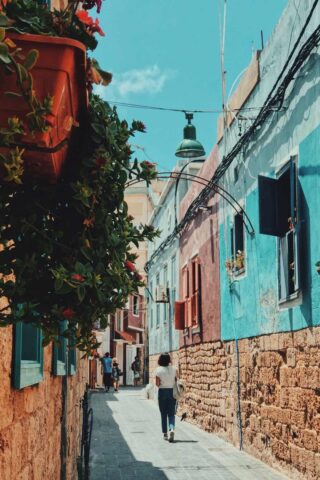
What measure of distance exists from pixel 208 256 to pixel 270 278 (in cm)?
511

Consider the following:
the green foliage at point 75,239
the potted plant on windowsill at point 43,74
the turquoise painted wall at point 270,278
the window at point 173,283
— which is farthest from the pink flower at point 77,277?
the window at point 173,283

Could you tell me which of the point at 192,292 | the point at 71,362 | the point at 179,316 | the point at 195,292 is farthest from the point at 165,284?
the point at 71,362

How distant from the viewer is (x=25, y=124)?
1613 millimetres

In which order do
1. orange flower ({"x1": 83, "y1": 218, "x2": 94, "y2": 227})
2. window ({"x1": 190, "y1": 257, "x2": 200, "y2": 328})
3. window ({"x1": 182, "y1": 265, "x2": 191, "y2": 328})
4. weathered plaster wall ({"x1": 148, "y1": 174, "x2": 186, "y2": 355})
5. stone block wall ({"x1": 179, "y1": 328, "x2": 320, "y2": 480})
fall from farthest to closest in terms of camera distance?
weathered plaster wall ({"x1": 148, "y1": 174, "x2": 186, "y2": 355}) < window ({"x1": 182, "y1": 265, "x2": 191, "y2": 328}) < window ({"x1": 190, "y1": 257, "x2": 200, "y2": 328}) < stone block wall ({"x1": 179, "y1": 328, "x2": 320, "y2": 480}) < orange flower ({"x1": 83, "y1": 218, "x2": 94, "y2": 227})

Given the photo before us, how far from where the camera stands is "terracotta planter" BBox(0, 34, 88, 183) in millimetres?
1601

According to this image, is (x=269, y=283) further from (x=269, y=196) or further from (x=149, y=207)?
(x=149, y=207)

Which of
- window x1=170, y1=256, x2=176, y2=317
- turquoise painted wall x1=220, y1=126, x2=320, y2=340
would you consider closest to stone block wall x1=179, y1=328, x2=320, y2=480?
turquoise painted wall x1=220, y1=126, x2=320, y2=340

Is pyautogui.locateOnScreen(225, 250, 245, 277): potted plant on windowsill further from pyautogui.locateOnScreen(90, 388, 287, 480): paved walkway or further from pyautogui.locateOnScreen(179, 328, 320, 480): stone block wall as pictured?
pyautogui.locateOnScreen(90, 388, 287, 480): paved walkway

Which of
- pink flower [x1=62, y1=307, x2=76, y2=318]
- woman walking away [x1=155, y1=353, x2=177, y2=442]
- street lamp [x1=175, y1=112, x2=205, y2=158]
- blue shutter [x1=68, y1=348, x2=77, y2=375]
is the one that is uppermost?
street lamp [x1=175, y1=112, x2=205, y2=158]

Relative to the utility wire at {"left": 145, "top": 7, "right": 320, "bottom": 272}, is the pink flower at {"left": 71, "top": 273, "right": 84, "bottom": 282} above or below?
below

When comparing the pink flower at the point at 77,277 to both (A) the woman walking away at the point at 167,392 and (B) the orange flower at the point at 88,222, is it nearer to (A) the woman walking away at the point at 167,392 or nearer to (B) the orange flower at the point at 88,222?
(B) the orange flower at the point at 88,222

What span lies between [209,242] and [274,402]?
5.75 meters

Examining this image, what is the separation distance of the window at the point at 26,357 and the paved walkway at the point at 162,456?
5747mm

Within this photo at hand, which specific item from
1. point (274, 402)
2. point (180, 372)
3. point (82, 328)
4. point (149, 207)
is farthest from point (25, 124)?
point (149, 207)
